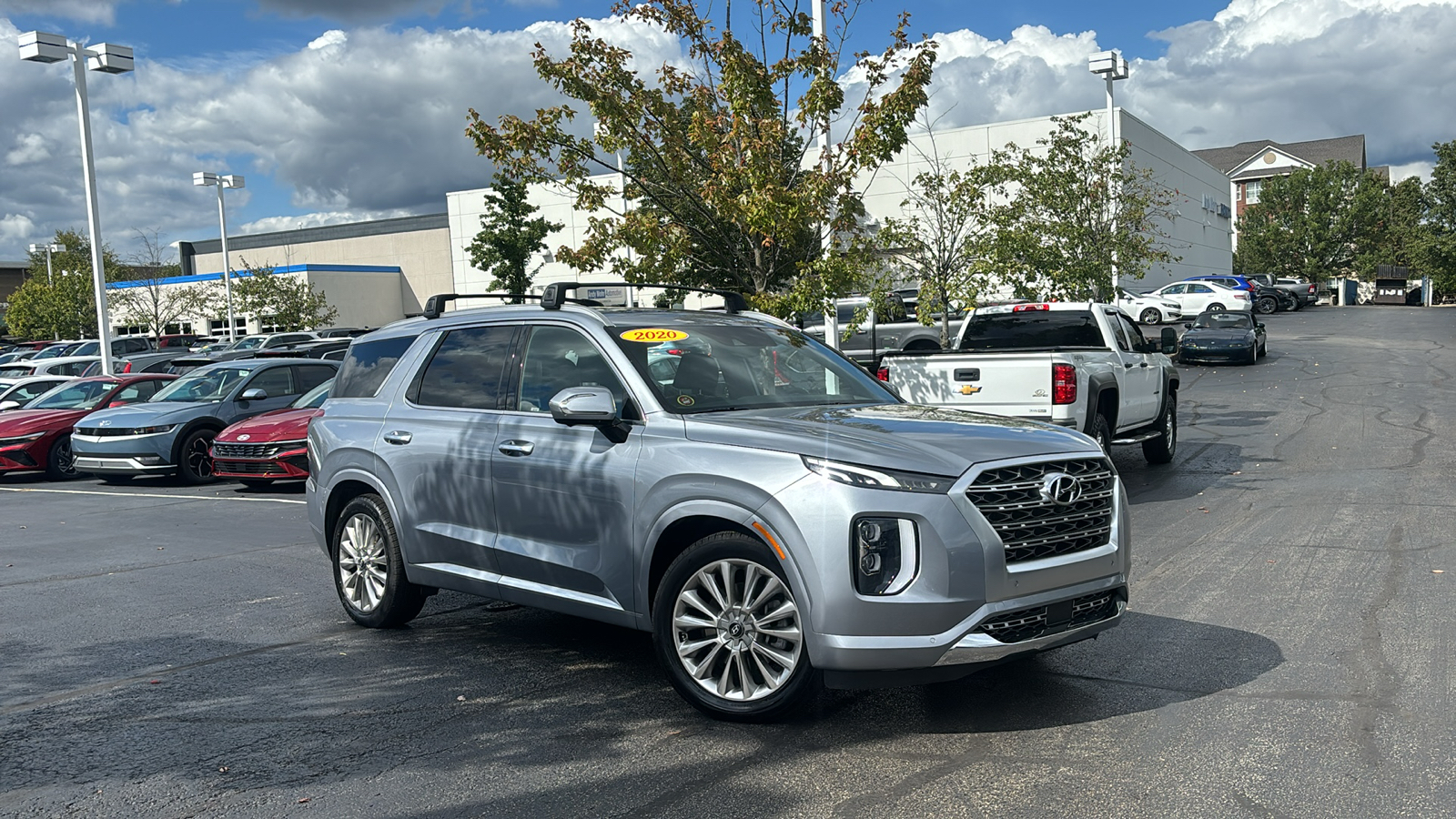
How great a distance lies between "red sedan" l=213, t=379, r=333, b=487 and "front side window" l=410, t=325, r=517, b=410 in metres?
8.22

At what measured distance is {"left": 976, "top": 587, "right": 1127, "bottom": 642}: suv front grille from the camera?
4.58m

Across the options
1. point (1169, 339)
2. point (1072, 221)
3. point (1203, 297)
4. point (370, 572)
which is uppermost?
point (1072, 221)

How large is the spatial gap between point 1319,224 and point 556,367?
277ft

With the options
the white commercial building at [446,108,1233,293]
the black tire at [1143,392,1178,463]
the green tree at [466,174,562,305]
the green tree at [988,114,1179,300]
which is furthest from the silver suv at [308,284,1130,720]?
the green tree at [466,174,562,305]

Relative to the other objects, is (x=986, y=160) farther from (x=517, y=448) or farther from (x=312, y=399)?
(x=517, y=448)

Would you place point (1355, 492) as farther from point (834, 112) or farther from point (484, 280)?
point (484, 280)

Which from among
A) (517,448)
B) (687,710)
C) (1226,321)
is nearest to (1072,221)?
(1226,321)

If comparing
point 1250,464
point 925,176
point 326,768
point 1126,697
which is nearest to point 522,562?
point 326,768

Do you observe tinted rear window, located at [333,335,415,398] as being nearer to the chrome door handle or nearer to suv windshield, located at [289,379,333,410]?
the chrome door handle

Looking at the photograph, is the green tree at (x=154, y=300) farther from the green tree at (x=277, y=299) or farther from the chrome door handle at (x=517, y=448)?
the chrome door handle at (x=517, y=448)

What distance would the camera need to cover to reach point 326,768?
4.58 m

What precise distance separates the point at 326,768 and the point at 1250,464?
A: 1186cm

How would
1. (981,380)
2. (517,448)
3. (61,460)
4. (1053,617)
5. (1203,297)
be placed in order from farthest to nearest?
1. (1203,297)
2. (61,460)
3. (981,380)
4. (517,448)
5. (1053,617)

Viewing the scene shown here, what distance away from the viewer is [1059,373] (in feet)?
35.6
